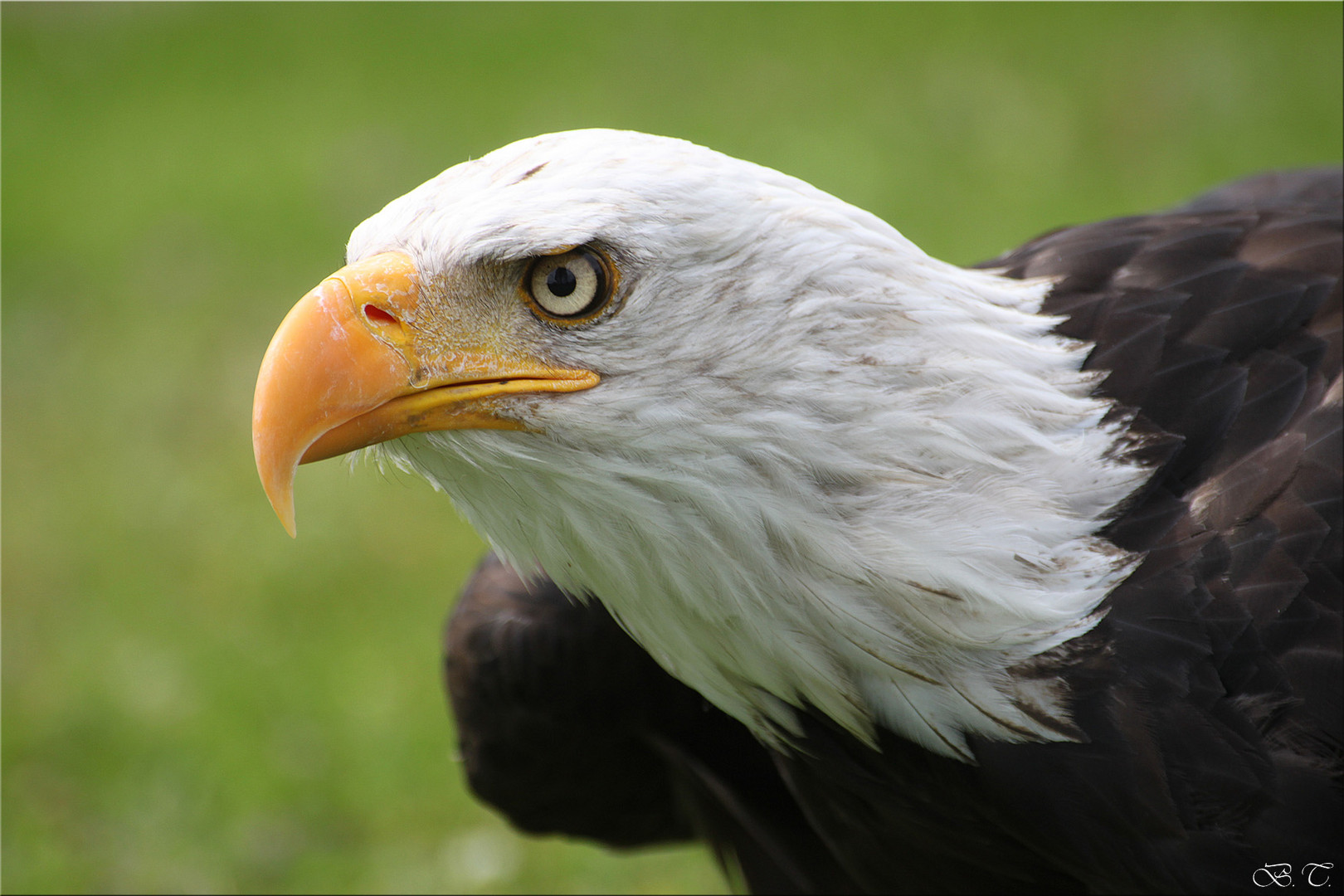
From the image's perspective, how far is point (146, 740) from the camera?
5.04m

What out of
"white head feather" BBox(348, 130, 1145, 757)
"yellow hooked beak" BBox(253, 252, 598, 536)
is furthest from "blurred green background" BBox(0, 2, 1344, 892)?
"white head feather" BBox(348, 130, 1145, 757)

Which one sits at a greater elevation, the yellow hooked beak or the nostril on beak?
the nostril on beak

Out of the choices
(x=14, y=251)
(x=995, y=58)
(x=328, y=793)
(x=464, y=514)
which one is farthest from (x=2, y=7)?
Answer: (x=464, y=514)

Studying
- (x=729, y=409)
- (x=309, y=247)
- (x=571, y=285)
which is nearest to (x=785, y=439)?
(x=729, y=409)

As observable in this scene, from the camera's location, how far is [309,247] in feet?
28.1

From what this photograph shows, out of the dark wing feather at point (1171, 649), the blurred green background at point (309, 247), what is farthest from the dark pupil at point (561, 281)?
the dark wing feather at point (1171, 649)

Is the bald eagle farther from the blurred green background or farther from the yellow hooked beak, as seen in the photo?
the blurred green background

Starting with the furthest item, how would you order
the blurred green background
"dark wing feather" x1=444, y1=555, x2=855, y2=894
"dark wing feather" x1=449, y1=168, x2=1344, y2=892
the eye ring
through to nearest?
1. the blurred green background
2. "dark wing feather" x1=444, y1=555, x2=855, y2=894
3. "dark wing feather" x1=449, y1=168, x2=1344, y2=892
4. the eye ring

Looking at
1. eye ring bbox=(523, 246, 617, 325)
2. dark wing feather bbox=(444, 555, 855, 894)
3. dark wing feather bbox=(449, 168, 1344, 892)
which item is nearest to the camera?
eye ring bbox=(523, 246, 617, 325)

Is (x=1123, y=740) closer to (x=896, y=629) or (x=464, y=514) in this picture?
(x=896, y=629)

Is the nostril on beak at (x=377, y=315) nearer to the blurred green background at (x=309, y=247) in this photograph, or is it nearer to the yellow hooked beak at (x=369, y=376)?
the yellow hooked beak at (x=369, y=376)

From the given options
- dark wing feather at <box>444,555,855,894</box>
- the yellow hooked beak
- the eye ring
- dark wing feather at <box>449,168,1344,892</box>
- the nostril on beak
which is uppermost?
the eye ring

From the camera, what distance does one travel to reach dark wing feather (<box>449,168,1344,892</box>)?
82.9 inches

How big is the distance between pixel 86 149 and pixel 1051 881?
9917 millimetres
